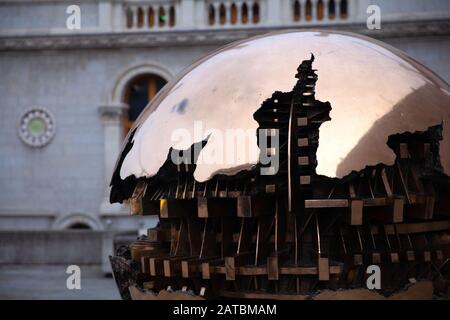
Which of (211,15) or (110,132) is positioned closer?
(211,15)

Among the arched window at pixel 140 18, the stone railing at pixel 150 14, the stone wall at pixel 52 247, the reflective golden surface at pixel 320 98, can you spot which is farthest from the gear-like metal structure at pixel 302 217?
the arched window at pixel 140 18

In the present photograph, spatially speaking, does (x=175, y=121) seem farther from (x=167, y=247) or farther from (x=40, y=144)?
(x=40, y=144)

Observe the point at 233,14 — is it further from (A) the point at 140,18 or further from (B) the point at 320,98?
(B) the point at 320,98

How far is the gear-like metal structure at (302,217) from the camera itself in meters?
4.96

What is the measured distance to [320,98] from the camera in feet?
16.7

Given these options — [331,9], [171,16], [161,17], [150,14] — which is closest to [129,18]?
[150,14]

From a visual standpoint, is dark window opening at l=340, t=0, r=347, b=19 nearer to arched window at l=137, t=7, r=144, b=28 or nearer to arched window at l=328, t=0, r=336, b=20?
arched window at l=328, t=0, r=336, b=20

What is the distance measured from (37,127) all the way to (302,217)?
17.6 metres

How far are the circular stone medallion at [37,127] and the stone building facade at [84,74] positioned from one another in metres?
0.05

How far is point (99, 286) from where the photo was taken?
14422mm

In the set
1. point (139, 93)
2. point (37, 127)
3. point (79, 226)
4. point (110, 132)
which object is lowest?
point (79, 226)

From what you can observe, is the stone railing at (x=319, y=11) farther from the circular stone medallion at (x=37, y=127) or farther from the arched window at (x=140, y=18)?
the circular stone medallion at (x=37, y=127)

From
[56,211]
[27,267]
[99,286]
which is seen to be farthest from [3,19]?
[99,286]

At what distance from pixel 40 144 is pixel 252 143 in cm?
1766
